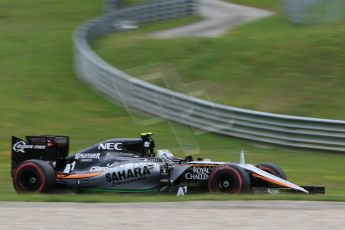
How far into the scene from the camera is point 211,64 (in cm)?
2341

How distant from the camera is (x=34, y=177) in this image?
11.4 metres

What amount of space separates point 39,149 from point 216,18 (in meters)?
22.0

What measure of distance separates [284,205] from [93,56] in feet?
43.6

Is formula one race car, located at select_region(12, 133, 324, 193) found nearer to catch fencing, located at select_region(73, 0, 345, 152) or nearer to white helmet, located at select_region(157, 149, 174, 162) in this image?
white helmet, located at select_region(157, 149, 174, 162)

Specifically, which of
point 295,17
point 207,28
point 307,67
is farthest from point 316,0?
point 207,28

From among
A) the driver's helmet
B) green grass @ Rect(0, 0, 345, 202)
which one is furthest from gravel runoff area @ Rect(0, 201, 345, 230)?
the driver's helmet

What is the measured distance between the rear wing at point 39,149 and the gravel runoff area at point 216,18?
53.5ft

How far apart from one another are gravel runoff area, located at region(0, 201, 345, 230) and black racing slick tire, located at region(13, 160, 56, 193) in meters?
1.07

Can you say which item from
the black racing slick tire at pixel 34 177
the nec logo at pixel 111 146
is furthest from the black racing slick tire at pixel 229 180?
the black racing slick tire at pixel 34 177

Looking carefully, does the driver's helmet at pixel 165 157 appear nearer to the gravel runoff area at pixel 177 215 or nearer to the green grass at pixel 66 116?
the green grass at pixel 66 116

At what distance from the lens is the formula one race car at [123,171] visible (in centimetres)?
1096

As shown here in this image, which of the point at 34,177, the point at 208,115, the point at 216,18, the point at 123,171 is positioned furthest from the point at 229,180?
the point at 216,18

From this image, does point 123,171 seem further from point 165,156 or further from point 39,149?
point 39,149

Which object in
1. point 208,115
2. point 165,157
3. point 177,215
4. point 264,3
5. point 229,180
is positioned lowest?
point 177,215
